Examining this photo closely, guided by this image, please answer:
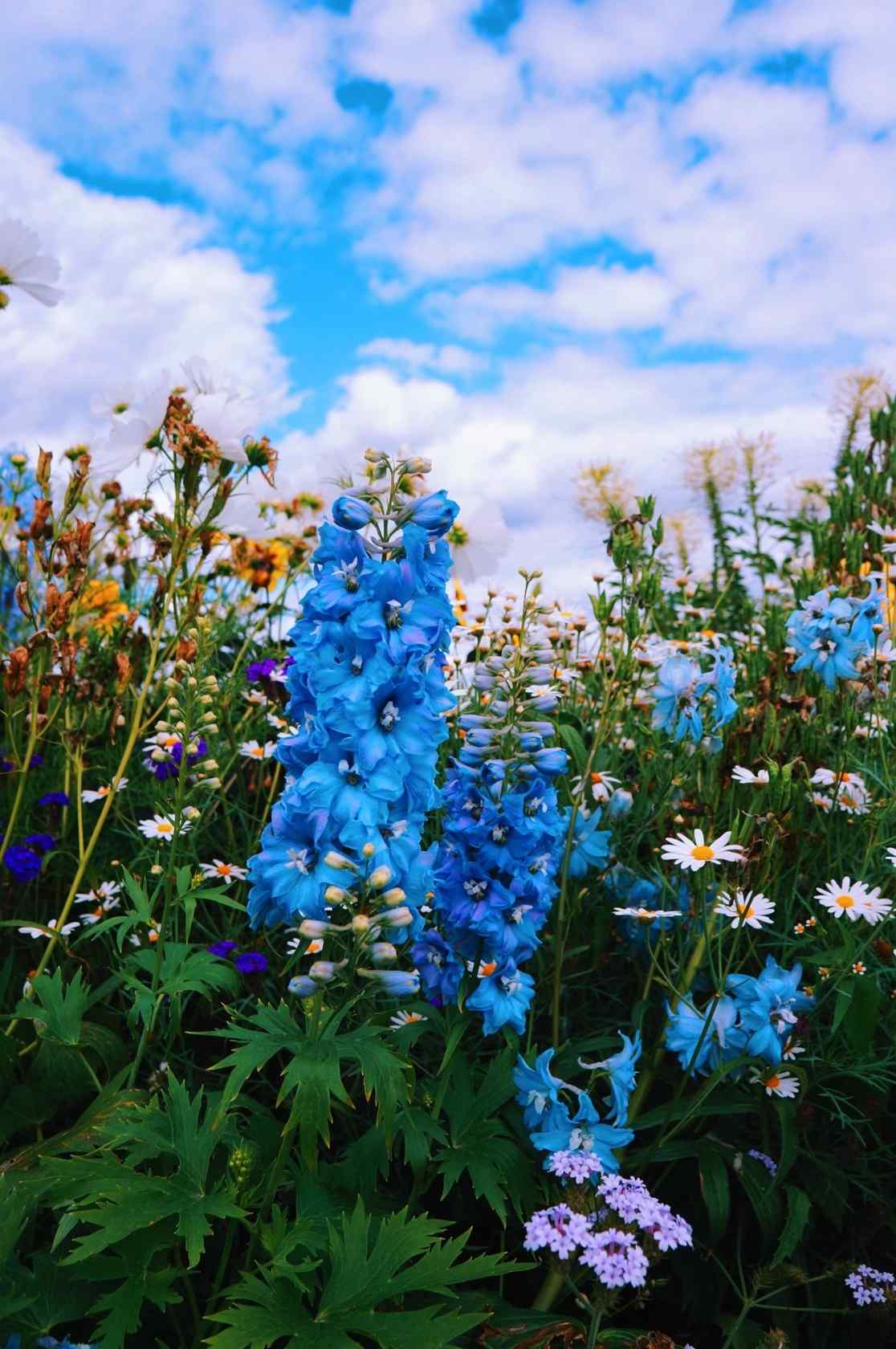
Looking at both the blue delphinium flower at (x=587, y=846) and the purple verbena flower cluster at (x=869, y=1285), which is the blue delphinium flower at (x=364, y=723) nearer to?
the blue delphinium flower at (x=587, y=846)

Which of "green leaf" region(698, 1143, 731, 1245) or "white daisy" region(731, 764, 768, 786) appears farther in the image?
"white daisy" region(731, 764, 768, 786)

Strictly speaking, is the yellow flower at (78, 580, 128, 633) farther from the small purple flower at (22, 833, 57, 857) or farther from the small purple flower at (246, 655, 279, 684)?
the small purple flower at (22, 833, 57, 857)

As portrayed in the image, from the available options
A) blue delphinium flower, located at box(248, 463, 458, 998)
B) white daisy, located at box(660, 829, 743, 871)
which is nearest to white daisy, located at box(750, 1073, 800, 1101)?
white daisy, located at box(660, 829, 743, 871)

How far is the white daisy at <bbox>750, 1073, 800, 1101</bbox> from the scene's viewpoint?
2793mm

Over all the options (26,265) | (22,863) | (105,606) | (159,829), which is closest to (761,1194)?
(159,829)

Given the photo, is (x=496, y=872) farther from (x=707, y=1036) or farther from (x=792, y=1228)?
(x=792, y=1228)

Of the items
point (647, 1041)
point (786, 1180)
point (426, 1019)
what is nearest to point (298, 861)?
point (426, 1019)

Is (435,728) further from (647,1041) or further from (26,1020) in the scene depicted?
(26,1020)

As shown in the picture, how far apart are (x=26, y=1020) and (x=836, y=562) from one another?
410 centimetres

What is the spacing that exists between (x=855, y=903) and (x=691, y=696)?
0.73 m

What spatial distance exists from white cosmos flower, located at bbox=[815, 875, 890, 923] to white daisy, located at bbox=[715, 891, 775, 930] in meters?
0.19

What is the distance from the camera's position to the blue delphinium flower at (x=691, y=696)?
3.12 meters

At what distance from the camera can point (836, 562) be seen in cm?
532

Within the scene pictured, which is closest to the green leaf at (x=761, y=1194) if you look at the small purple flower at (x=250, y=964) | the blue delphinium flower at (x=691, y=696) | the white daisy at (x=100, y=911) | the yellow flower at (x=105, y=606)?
the blue delphinium flower at (x=691, y=696)
